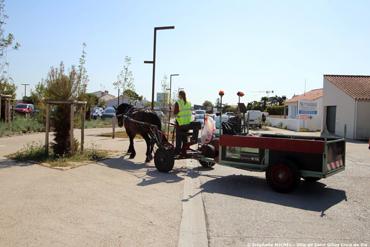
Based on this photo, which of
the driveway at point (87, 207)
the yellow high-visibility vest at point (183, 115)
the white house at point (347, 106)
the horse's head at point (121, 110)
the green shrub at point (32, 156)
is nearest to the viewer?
the driveway at point (87, 207)

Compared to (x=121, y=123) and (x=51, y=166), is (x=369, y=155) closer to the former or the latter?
(x=121, y=123)

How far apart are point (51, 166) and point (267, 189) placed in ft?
16.7

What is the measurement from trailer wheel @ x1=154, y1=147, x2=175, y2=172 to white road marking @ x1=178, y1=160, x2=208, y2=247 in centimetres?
130

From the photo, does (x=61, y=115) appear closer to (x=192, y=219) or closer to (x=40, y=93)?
(x=192, y=219)

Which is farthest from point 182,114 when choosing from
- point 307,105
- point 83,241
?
point 307,105

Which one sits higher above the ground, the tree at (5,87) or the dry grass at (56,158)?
the tree at (5,87)

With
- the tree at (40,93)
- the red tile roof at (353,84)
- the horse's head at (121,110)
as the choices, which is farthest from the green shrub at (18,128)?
the red tile roof at (353,84)

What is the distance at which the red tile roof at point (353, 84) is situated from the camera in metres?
31.0

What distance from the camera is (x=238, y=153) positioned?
9.72 m

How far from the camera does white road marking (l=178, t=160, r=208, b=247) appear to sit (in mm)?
5555

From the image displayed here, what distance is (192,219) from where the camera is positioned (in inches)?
259

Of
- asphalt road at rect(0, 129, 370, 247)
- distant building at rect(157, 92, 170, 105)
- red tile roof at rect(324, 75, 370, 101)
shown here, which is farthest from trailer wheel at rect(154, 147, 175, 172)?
distant building at rect(157, 92, 170, 105)

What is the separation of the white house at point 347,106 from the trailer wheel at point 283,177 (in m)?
22.8

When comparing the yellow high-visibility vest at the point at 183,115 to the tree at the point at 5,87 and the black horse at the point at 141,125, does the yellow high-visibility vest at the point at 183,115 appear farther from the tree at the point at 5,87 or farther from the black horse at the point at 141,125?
the tree at the point at 5,87
